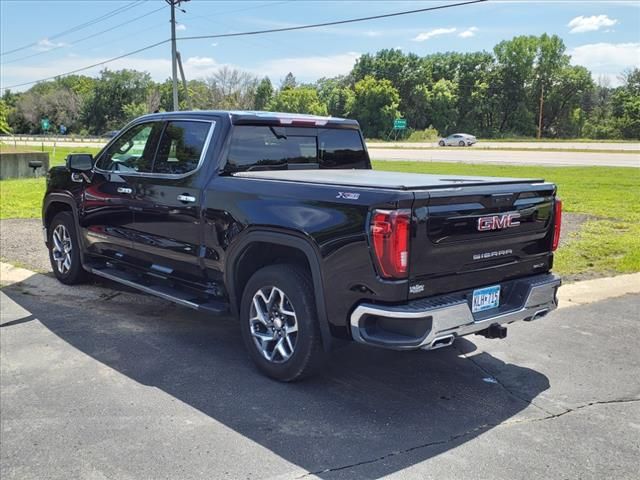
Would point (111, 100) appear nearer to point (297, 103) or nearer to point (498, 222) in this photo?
point (297, 103)

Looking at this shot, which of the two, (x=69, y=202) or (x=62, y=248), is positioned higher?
(x=69, y=202)

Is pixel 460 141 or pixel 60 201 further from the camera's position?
pixel 460 141

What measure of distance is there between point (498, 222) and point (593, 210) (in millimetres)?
9412

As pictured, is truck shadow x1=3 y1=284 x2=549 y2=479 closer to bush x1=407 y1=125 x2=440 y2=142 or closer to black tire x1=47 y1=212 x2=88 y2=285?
black tire x1=47 y1=212 x2=88 y2=285

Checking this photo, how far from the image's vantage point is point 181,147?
207 inches

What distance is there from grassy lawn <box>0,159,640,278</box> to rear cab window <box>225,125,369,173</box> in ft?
11.0

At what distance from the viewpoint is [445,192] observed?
3676 mm

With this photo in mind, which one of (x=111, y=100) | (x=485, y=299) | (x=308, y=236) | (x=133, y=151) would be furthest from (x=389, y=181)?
(x=111, y=100)

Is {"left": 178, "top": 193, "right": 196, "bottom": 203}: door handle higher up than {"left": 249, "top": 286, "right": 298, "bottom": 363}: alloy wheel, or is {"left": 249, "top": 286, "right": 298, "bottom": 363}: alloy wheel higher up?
{"left": 178, "top": 193, "right": 196, "bottom": 203}: door handle

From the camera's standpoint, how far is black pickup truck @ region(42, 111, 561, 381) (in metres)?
3.59

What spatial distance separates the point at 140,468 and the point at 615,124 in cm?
7347

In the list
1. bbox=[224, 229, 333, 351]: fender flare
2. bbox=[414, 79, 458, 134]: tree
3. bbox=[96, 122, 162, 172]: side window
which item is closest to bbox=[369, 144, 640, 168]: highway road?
bbox=[96, 122, 162, 172]: side window

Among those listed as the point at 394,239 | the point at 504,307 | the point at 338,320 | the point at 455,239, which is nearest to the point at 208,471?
the point at 338,320

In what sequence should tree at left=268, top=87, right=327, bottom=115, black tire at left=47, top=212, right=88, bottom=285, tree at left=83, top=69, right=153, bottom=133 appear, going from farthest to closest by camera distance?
1. tree at left=83, top=69, right=153, bottom=133
2. tree at left=268, top=87, right=327, bottom=115
3. black tire at left=47, top=212, right=88, bottom=285
